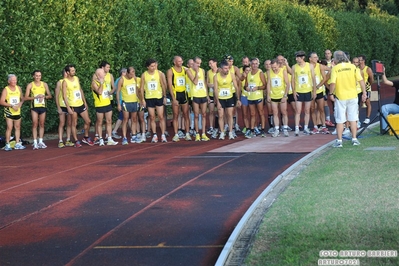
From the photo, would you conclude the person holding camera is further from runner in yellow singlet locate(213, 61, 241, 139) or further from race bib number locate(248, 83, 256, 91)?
race bib number locate(248, 83, 256, 91)

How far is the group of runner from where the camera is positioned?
1991 cm

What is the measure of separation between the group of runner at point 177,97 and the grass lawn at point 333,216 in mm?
7279

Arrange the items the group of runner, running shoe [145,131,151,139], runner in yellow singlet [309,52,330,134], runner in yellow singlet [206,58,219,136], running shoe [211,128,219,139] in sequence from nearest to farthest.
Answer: the group of runner < runner in yellow singlet [309,52,330,134] < running shoe [211,128,219,139] < runner in yellow singlet [206,58,219,136] < running shoe [145,131,151,139]

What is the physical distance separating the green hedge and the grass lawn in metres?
11.1

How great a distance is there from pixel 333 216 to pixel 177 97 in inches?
490

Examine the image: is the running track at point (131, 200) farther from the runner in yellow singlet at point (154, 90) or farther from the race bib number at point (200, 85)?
the race bib number at point (200, 85)

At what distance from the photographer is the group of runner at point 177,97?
65.3 feet

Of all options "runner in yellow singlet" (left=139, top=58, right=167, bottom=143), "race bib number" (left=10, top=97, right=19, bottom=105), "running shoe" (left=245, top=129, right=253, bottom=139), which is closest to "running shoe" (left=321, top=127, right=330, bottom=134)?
"running shoe" (left=245, top=129, right=253, bottom=139)

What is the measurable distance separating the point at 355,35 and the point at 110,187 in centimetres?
4101

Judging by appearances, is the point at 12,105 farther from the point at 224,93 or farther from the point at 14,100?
the point at 224,93

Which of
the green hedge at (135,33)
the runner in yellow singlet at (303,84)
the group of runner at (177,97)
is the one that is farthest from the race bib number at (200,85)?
the green hedge at (135,33)

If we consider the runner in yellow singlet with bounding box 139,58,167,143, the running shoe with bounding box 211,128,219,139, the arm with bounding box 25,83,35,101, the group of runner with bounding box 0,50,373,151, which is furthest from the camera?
the running shoe with bounding box 211,128,219,139

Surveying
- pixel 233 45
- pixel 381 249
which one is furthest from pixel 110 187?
pixel 233 45

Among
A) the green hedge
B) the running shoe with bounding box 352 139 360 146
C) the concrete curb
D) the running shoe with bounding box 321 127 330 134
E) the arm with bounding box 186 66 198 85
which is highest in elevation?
the green hedge
